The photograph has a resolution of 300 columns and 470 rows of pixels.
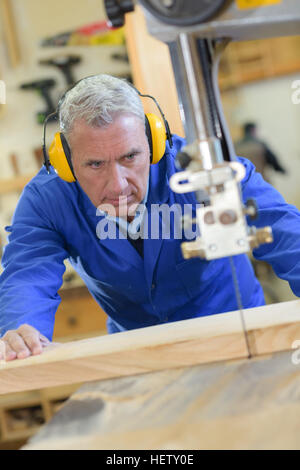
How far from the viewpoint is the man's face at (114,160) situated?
4.96 ft

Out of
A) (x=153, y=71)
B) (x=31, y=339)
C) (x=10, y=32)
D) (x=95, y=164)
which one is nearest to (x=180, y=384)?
(x=31, y=339)

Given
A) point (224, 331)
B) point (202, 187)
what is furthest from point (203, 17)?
point (224, 331)

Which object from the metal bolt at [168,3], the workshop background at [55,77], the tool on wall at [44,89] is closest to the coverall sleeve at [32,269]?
the metal bolt at [168,3]

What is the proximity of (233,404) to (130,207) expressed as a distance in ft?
2.79

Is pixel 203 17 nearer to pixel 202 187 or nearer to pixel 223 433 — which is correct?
pixel 202 187

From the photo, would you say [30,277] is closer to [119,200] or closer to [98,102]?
[119,200]

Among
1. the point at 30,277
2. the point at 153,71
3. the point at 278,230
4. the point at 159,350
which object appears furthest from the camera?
the point at 153,71

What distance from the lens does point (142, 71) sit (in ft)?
7.31

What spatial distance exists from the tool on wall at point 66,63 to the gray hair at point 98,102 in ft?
7.60

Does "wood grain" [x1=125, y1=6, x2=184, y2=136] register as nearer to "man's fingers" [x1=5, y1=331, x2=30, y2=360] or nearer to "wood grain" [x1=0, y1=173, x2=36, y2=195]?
"man's fingers" [x1=5, y1=331, x2=30, y2=360]

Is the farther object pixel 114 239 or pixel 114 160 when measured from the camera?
pixel 114 239

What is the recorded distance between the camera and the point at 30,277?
5.32 feet

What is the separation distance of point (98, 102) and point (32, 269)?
52 cm

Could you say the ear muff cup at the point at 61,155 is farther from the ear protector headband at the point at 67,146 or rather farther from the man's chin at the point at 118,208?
the man's chin at the point at 118,208
